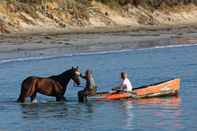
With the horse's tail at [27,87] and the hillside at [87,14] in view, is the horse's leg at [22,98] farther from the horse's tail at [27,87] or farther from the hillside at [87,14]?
the hillside at [87,14]

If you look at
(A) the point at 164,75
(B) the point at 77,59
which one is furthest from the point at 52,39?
(A) the point at 164,75

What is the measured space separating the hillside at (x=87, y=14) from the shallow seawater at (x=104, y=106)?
1335cm

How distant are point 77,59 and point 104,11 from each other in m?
18.5

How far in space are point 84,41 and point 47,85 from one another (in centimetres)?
2376

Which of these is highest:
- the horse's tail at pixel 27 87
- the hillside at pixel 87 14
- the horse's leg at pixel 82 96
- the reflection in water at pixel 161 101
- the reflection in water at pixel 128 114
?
the hillside at pixel 87 14

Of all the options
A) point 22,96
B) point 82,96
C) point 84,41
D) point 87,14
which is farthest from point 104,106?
point 87,14

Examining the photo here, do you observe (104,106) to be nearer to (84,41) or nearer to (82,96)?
(82,96)

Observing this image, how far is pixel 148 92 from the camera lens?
27516mm

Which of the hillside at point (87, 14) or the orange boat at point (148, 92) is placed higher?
the hillside at point (87, 14)

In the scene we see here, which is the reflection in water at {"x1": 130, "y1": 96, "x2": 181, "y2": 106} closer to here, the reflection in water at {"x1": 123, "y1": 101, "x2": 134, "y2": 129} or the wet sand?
the reflection in water at {"x1": 123, "y1": 101, "x2": 134, "y2": 129}

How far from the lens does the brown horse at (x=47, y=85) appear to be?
26.2 m

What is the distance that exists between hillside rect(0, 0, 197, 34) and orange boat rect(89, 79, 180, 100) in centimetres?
2445

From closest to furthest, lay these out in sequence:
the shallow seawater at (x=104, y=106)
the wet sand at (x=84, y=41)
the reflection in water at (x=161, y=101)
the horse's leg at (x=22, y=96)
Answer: the shallow seawater at (x=104, y=106) < the horse's leg at (x=22, y=96) < the reflection in water at (x=161, y=101) < the wet sand at (x=84, y=41)

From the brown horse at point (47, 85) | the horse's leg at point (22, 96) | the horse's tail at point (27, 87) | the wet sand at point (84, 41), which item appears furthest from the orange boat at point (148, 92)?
the wet sand at point (84, 41)
